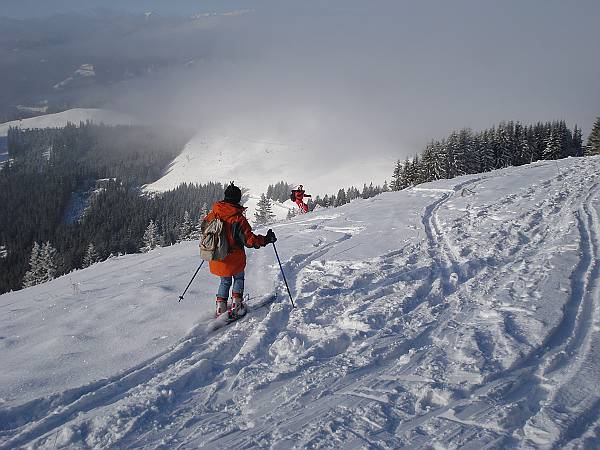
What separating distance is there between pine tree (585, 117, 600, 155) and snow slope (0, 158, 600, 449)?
63.2 metres

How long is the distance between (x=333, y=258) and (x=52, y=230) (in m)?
153

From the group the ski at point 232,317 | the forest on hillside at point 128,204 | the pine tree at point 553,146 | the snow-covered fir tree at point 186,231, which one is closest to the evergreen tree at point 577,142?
the forest on hillside at point 128,204

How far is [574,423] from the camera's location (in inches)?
150

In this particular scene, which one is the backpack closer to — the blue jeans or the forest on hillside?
the blue jeans

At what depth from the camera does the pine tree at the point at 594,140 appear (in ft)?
199

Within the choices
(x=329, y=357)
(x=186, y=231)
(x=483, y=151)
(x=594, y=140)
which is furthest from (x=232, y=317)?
(x=186, y=231)

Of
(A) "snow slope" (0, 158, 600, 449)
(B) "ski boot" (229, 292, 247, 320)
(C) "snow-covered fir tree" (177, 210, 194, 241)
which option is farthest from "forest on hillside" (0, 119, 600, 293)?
(B) "ski boot" (229, 292, 247, 320)

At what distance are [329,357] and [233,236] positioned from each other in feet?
8.44

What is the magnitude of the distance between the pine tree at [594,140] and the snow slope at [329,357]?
63.2 metres

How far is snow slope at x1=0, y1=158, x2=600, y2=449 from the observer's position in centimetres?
395

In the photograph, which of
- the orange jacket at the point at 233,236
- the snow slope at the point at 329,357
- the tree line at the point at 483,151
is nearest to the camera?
the snow slope at the point at 329,357

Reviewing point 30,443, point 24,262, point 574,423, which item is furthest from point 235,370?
point 24,262

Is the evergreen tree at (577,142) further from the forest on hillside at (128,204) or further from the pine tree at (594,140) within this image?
the pine tree at (594,140)

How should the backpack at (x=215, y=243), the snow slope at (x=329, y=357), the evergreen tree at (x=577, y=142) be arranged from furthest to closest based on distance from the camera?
the evergreen tree at (x=577, y=142) < the backpack at (x=215, y=243) < the snow slope at (x=329, y=357)
